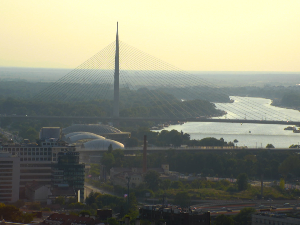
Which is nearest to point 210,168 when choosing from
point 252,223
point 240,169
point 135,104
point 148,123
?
point 240,169

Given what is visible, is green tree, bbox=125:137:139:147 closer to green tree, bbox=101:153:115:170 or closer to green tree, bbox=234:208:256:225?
green tree, bbox=101:153:115:170

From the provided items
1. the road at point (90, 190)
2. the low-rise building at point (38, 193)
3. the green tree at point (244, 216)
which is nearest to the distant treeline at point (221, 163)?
the road at point (90, 190)

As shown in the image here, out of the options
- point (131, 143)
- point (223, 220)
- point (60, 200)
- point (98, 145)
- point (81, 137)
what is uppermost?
point (81, 137)

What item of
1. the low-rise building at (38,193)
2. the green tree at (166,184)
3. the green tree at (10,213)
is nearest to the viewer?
the green tree at (10,213)

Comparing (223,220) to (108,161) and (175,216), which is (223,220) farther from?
(108,161)

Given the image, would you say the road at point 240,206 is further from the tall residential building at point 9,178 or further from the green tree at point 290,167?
the green tree at point 290,167

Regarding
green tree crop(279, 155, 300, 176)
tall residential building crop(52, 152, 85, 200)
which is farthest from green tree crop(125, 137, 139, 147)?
tall residential building crop(52, 152, 85, 200)

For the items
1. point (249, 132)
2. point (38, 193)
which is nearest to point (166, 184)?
point (38, 193)
